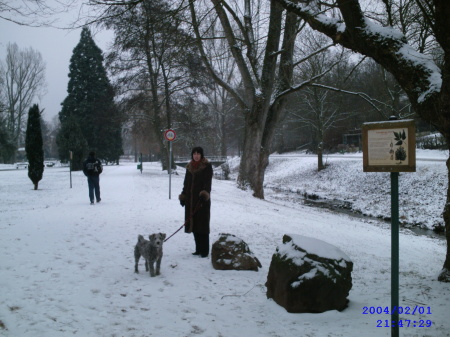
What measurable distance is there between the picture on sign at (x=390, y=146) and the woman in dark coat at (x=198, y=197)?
3179 mm

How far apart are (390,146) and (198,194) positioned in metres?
3.60

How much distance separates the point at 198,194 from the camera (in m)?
5.86

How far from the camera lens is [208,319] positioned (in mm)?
3678

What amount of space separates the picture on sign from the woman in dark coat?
318 centimetres

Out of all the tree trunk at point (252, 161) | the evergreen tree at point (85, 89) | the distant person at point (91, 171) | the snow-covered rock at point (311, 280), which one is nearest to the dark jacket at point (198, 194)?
the snow-covered rock at point (311, 280)

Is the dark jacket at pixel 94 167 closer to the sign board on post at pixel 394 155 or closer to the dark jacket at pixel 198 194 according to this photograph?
the dark jacket at pixel 198 194

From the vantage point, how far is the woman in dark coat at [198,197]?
577 cm

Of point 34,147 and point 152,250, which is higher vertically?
point 34,147

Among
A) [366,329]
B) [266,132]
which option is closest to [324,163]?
[266,132]

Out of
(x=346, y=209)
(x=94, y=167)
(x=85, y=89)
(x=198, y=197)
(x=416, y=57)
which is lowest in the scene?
(x=346, y=209)

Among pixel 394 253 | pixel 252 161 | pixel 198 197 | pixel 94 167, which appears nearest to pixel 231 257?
pixel 198 197

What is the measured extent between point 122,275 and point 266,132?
11.6 m
